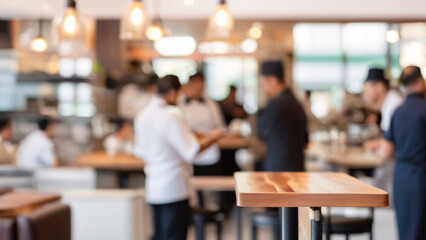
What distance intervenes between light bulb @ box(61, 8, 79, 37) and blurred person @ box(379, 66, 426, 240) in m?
2.31

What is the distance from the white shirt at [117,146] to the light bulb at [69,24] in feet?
7.31

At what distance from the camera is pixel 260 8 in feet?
19.0

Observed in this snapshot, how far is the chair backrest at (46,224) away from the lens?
307 cm

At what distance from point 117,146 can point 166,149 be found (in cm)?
231

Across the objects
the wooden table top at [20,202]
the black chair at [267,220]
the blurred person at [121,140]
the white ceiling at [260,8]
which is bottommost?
the black chair at [267,220]

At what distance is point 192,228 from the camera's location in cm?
640

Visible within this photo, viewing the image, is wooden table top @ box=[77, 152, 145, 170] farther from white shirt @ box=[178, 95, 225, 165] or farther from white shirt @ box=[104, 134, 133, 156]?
white shirt @ box=[178, 95, 225, 165]

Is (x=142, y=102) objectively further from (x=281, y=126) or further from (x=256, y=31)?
(x=281, y=126)

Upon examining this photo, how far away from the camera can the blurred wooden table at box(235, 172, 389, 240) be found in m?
2.29

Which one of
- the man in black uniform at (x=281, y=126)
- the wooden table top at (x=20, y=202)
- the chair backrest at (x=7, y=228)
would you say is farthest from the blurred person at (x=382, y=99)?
the chair backrest at (x=7, y=228)

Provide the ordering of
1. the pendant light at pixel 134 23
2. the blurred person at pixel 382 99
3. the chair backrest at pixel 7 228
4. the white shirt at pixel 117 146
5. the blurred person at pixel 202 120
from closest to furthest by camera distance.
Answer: the chair backrest at pixel 7 228
the pendant light at pixel 134 23
the blurred person at pixel 382 99
the white shirt at pixel 117 146
the blurred person at pixel 202 120

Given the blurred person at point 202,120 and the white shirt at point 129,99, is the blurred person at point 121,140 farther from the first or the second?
the white shirt at point 129,99

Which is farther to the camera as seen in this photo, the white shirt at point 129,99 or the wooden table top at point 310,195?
the white shirt at point 129,99

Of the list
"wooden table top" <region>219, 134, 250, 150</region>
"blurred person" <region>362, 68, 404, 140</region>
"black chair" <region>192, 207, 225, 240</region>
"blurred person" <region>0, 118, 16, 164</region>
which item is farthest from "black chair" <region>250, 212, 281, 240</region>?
"blurred person" <region>0, 118, 16, 164</region>
